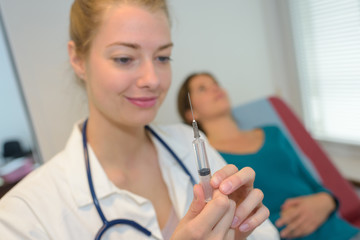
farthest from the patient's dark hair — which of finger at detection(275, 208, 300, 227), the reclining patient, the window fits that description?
the window

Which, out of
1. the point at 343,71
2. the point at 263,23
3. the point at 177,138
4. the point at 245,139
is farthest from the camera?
the point at 343,71

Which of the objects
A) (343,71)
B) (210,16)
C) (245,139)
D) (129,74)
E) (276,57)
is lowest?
(245,139)

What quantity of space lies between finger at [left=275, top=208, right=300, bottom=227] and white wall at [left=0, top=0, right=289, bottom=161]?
55cm

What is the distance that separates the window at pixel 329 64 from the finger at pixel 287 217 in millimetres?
877

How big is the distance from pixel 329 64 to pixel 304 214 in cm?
104

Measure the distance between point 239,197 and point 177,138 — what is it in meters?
0.42

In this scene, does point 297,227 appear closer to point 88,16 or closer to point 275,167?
point 275,167

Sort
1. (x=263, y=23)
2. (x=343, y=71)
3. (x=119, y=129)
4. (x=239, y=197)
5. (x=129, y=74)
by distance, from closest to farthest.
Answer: (x=239, y=197)
(x=129, y=74)
(x=119, y=129)
(x=263, y=23)
(x=343, y=71)

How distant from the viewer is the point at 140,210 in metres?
0.73

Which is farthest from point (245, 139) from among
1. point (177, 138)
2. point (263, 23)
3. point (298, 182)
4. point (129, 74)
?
point (129, 74)

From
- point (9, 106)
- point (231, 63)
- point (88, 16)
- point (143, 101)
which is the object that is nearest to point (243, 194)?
point (143, 101)

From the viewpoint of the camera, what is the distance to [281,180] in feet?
3.97

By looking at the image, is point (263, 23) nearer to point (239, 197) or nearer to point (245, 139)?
point (245, 139)

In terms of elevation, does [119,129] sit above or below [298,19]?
below
